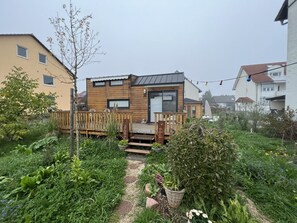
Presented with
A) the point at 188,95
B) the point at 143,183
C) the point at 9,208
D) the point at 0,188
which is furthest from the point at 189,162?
the point at 188,95

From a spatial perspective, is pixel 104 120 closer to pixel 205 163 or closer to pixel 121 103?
pixel 121 103

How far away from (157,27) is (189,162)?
597 inches

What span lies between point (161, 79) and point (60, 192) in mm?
8228

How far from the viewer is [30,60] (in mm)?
16641

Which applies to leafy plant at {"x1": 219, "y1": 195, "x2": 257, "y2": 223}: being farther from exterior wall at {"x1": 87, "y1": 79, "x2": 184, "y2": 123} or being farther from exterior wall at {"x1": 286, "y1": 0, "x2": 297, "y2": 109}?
exterior wall at {"x1": 286, "y1": 0, "x2": 297, "y2": 109}

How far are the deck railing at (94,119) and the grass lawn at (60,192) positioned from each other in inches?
90.0

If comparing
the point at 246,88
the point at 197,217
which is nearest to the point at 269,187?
the point at 197,217

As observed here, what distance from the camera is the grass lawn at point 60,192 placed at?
2801 mm

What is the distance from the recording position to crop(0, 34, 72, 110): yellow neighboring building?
14.6 metres

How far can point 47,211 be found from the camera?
2.82 meters

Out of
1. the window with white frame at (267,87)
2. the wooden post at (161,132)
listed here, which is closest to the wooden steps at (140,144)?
the wooden post at (161,132)

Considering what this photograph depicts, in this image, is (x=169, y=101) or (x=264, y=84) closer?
(x=169, y=101)

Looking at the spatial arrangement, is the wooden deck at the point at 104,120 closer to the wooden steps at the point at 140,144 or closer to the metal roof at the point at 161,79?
the wooden steps at the point at 140,144

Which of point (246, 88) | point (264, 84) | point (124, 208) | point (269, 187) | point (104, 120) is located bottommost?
point (124, 208)
